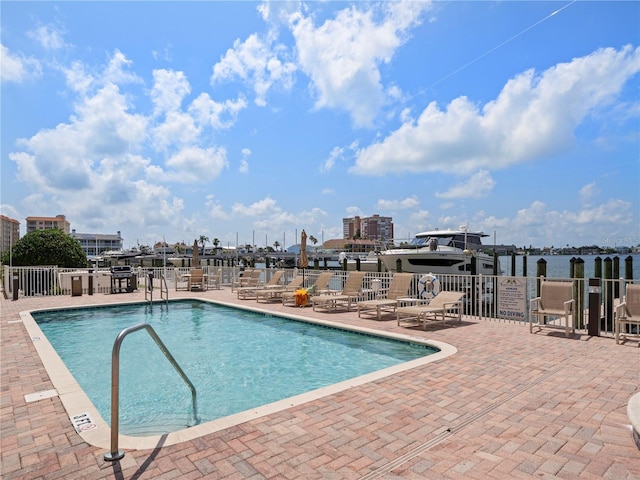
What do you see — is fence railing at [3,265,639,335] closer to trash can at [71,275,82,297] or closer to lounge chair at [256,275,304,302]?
trash can at [71,275,82,297]

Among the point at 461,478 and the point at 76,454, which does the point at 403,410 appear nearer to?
the point at 461,478

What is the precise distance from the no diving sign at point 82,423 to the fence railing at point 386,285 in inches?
313

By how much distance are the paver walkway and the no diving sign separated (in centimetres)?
6

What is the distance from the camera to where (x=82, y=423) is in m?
3.55

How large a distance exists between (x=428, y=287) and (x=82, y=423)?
8443 millimetres

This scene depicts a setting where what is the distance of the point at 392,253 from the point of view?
82.6ft

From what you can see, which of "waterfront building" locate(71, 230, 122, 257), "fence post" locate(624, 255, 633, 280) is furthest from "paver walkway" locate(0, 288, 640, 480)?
"waterfront building" locate(71, 230, 122, 257)

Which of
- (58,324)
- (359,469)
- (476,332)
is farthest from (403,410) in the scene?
(58,324)

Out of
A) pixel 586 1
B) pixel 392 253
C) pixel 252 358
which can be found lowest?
pixel 252 358

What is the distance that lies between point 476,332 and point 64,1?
433 inches

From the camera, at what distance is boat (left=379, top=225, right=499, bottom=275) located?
2364 cm

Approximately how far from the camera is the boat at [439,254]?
77.6ft

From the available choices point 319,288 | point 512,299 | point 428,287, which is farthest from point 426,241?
point 512,299

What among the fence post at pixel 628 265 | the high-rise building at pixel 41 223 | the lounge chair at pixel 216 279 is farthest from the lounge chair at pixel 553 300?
the high-rise building at pixel 41 223
